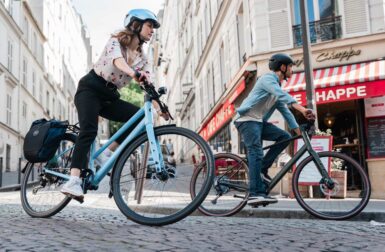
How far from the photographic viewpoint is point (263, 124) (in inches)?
203

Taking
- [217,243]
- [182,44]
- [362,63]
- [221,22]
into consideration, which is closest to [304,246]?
[217,243]

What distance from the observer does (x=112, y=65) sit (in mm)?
3996

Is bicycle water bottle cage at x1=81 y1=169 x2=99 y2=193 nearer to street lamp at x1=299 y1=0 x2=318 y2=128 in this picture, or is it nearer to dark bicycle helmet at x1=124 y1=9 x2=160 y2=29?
dark bicycle helmet at x1=124 y1=9 x2=160 y2=29

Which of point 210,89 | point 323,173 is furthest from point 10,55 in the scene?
point 323,173

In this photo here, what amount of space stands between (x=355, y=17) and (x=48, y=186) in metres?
10.7

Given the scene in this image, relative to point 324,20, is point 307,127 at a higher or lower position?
lower

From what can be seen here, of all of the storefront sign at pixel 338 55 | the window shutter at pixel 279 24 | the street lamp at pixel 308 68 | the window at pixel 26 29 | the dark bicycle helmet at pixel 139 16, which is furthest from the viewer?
the window at pixel 26 29

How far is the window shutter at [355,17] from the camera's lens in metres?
12.7

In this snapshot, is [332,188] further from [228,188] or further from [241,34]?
[241,34]

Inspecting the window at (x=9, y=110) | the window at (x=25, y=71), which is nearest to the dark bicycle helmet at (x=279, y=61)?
the window at (x=9, y=110)

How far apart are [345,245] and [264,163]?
2097 mm

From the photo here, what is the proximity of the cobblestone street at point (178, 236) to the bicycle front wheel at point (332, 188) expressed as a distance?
19.9 inches

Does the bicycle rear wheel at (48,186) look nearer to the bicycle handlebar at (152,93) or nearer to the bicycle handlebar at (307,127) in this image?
the bicycle handlebar at (152,93)

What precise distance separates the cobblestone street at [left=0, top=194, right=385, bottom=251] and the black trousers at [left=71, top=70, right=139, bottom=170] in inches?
23.6
